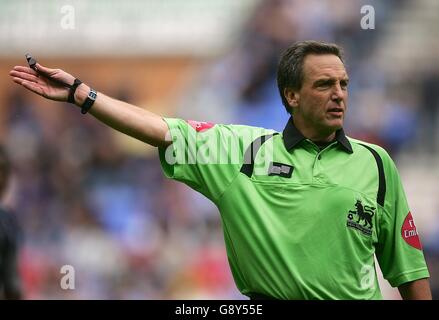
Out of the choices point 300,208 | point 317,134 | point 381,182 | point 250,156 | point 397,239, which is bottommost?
point 397,239

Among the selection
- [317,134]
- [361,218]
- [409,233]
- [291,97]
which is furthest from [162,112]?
[361,218]

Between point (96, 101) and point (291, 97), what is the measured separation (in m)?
0.91

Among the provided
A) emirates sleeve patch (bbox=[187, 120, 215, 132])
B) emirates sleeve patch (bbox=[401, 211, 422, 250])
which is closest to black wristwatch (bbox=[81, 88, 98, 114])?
emirates sleeve patch (bbox=[187, 120, 215, 132])

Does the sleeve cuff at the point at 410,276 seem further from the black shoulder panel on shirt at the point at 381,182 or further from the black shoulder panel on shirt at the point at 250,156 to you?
the black shoulder panel on shirt at the point at 250,156

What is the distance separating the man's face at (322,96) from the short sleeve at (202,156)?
0.27 metres

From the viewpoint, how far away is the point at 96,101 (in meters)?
3.94

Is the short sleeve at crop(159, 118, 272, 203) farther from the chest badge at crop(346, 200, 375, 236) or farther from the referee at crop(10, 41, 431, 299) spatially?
the chest badge at crop(346, 200, 375, 236)

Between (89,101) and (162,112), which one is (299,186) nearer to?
(89,101)

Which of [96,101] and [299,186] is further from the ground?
[96,101]

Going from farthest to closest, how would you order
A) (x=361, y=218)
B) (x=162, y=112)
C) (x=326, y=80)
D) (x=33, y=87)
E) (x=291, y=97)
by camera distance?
(x=162, y=112) < (x=291, y=97) < (x=326, y=80) < (x=361, y=218) < (x=33, y=87)

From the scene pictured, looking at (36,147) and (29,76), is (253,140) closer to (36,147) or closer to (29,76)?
(29,76)

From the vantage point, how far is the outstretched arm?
3.92 metres
